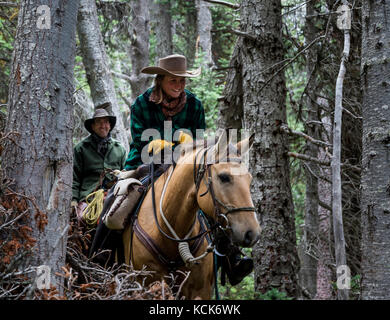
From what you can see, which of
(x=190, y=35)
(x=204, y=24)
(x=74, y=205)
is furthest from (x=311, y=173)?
(x=190, y=35)

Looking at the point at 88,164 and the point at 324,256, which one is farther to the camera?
the point at 324,256

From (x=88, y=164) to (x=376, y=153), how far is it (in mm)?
4871

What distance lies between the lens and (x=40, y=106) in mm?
3961

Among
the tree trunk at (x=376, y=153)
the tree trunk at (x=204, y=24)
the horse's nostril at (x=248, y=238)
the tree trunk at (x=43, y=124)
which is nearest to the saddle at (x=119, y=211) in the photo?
the tree trunk at (x=43, y=124)

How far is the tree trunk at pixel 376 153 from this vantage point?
14.1ft

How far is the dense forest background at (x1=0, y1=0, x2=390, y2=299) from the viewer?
3.92 m

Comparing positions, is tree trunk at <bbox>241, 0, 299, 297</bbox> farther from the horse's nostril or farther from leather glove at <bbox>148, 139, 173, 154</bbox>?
the horse's nostril

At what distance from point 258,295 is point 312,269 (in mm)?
6254

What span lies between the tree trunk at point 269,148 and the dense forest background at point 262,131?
0.01m

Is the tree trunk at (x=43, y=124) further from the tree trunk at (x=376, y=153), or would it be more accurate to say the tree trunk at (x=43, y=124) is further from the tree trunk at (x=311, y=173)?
the tree trunk at (x=311, y=173)

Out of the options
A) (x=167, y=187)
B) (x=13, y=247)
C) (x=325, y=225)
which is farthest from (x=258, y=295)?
(x=325, y=225)

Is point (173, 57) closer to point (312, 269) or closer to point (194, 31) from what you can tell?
point (312, 269)

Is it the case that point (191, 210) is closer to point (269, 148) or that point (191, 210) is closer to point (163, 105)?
point (163, 105)

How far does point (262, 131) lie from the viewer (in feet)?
21.9
